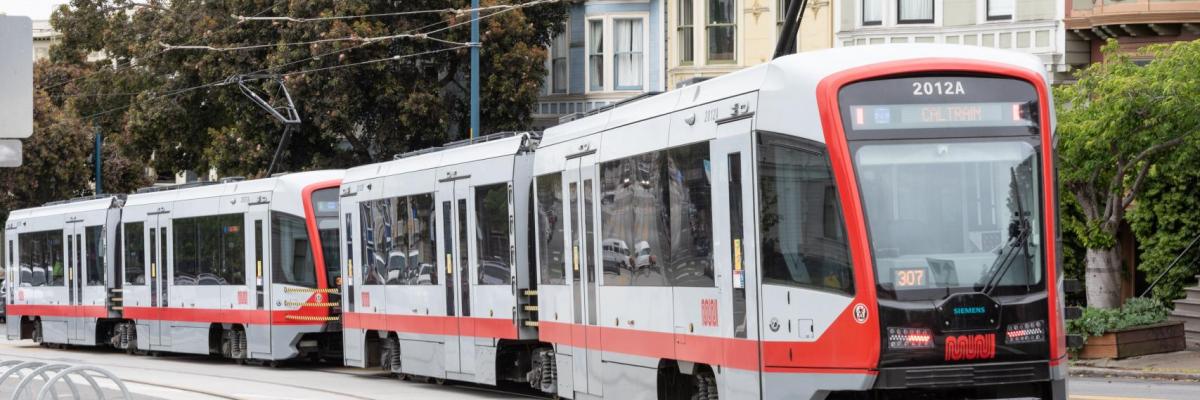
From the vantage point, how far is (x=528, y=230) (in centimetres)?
1884

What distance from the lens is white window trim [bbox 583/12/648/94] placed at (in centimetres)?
4141

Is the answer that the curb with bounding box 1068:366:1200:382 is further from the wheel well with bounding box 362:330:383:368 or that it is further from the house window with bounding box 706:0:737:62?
the house window with bounding box 706:0:737:62

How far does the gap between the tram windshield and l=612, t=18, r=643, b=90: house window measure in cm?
2950

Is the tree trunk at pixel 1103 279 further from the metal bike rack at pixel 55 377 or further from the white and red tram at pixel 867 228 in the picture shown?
the metal bike rack at pixel 55 377

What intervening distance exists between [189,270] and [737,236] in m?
18.2

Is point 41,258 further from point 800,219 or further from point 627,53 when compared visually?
point 800,219

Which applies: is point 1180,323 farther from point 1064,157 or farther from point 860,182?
point 860,182

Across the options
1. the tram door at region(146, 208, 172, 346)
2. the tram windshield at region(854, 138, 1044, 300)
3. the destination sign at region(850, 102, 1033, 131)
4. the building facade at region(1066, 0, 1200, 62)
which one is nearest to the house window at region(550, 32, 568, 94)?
the tram door at region(146, 208, 172, 346)

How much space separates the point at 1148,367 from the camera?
23.4m

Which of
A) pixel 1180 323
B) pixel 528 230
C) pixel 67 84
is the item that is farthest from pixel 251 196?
pixel 67 84

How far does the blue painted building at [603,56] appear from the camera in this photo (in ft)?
136

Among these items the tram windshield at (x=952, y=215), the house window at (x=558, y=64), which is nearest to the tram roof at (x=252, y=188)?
the house window at (x=558, y=64)

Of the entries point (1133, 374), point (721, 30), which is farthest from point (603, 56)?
point (1133, 374)

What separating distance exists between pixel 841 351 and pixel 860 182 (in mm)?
1111
